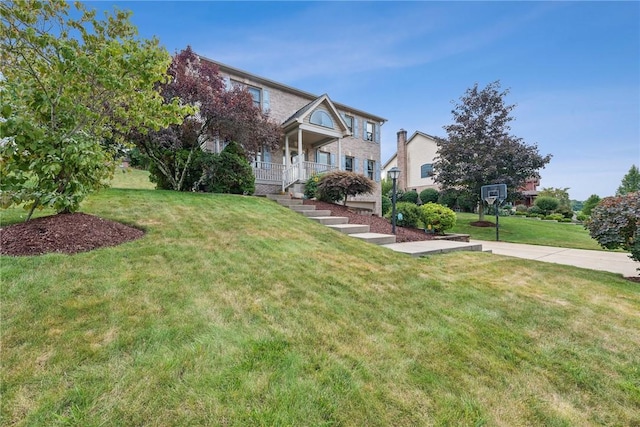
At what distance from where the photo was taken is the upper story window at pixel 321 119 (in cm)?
→ 1387

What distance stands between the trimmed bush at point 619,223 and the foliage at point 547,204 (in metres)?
25.9

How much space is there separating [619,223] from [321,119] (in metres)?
11.7

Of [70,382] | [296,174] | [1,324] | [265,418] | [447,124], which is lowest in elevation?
[265,418]

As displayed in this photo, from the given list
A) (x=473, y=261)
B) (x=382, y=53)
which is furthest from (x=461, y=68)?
(x=473, y=261)

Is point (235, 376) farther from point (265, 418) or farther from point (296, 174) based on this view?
point (296, 174)

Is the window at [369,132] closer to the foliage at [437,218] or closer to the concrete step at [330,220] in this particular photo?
the foliage at [437,218]

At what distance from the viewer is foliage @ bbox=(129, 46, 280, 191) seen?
885 centimetres

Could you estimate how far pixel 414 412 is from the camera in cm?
168

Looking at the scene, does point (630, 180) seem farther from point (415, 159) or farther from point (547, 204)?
point (415, 159)

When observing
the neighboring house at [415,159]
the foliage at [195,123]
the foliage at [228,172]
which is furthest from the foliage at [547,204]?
the foliage at [228,172]

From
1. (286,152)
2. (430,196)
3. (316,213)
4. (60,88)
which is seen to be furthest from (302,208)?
(430,196)

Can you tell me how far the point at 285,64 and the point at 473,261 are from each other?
10465 millimetres

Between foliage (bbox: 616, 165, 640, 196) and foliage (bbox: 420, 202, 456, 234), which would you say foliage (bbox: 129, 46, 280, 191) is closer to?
foliage (bbox: 420, 202, 456, 234)

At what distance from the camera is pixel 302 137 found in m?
14.9
